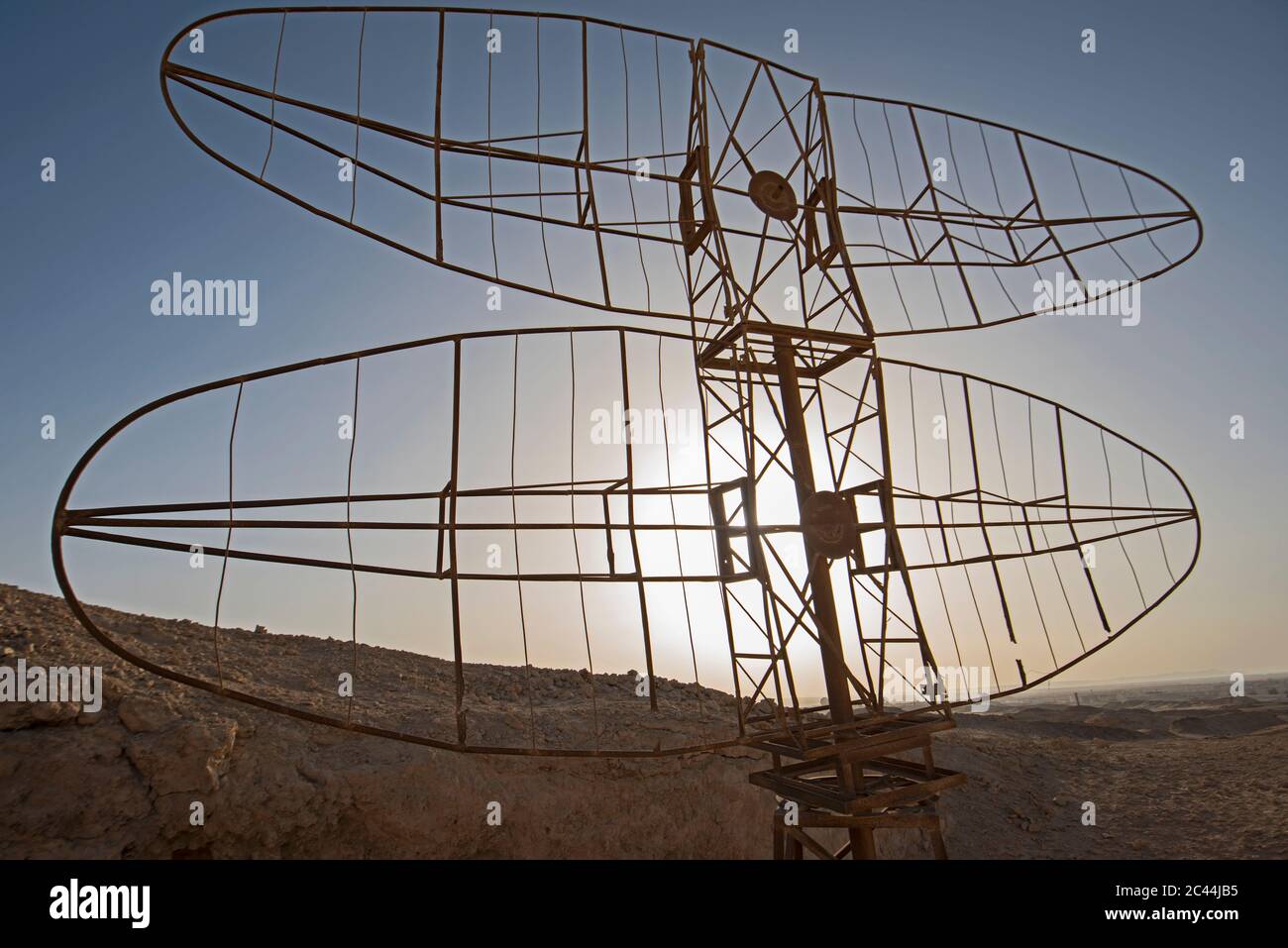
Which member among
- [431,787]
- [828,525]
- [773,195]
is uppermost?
[773,195]

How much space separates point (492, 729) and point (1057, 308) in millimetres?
12252

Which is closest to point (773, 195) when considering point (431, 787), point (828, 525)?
point (828, 525)

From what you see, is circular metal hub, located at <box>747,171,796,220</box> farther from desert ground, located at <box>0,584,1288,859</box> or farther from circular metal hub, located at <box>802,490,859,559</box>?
desert ground, located at <box>0,584,1288,859</box>

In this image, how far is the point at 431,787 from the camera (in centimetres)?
1020

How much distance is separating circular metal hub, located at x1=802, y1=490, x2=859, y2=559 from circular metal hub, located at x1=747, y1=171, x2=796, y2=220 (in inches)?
176

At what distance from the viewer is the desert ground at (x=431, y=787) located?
8.56 metres

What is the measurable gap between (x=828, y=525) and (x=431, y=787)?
22.9ft

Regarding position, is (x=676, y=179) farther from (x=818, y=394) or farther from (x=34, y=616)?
(x=34, y=616)

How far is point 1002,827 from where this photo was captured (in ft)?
48.6

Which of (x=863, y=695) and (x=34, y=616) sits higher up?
(x=34, y=616)

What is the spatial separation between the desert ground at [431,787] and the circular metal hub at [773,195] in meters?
9.23

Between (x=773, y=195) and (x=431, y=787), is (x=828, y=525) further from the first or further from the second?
(x=431, y=787)

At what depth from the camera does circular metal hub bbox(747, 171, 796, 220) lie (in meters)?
10.5
